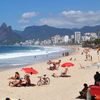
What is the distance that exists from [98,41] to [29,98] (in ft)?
416

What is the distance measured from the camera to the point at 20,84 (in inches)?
820

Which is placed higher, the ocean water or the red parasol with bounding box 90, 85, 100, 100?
the red parasol with bounding box 90, 85, 100, 100

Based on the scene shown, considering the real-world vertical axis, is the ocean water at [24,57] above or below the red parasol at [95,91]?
below

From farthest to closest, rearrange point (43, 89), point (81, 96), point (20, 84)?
1. point (20, 84)
2. point (43, 89)
3. point (81, 96)

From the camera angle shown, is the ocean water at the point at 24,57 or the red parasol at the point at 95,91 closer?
the red parasol at the point at 95,91

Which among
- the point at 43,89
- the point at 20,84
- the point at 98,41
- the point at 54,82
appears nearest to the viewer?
the point at 43,89

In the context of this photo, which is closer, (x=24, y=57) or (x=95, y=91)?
(x=95, y=91)

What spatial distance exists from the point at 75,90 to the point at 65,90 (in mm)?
564

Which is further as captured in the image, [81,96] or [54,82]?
[54,82]

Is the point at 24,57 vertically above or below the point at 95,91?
below

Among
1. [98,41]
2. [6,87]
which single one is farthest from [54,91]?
[98,41]

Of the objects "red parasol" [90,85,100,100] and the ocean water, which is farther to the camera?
the ocean water

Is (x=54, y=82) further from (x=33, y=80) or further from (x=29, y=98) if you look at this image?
(x=29, y=98)

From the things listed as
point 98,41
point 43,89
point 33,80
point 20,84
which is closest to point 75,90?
point 43,89
